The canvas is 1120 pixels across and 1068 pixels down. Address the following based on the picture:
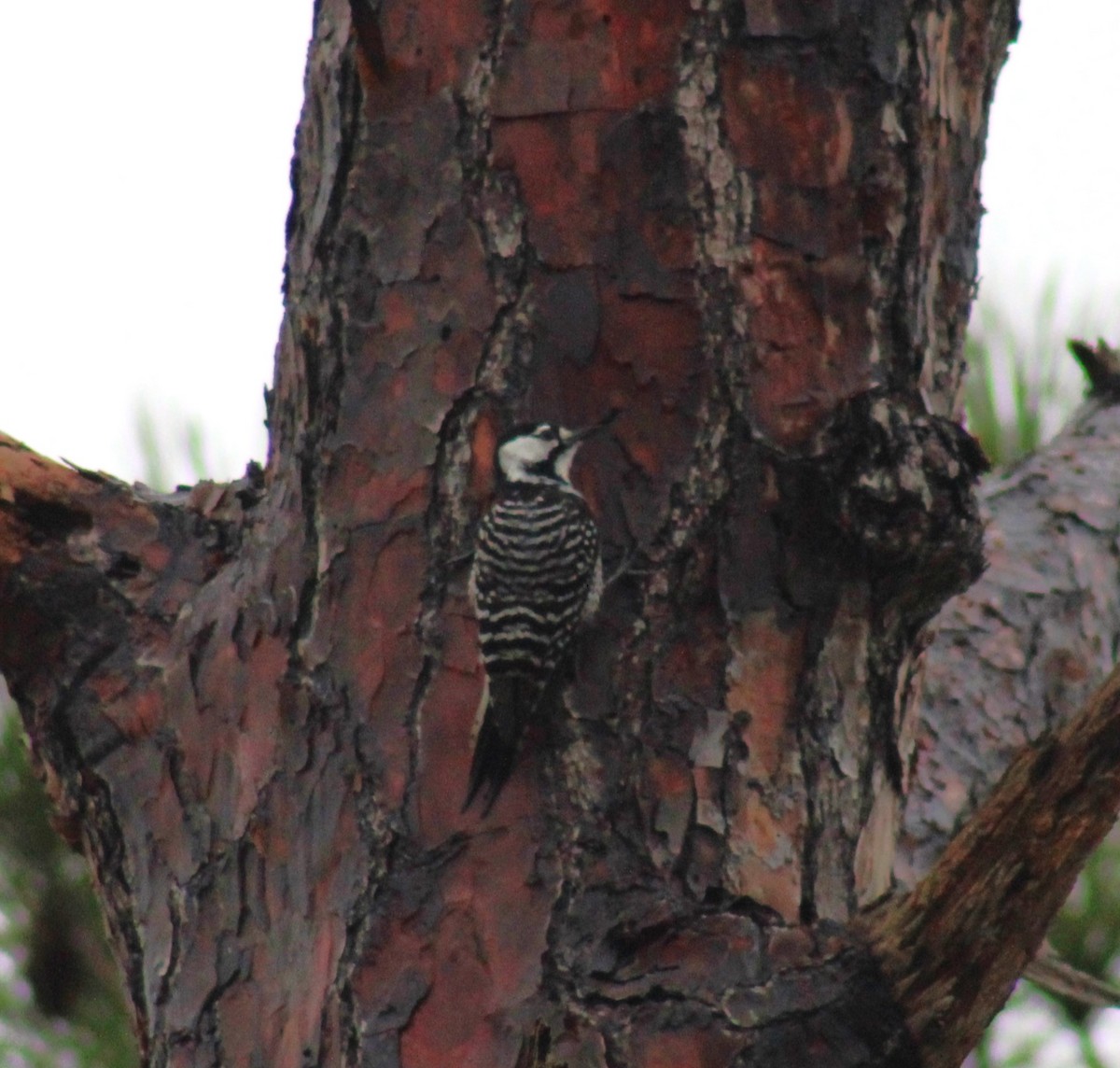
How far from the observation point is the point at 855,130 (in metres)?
2.22

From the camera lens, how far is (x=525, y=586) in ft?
7.77

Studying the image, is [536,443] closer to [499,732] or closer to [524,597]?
[524,597]

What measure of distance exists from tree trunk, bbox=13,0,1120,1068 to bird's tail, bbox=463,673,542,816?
0.9 inches

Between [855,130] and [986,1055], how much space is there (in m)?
2.06

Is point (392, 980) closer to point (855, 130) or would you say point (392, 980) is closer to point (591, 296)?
point (591, 296)

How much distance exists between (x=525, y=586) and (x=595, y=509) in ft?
0.63

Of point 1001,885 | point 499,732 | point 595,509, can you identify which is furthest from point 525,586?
point 1001,885

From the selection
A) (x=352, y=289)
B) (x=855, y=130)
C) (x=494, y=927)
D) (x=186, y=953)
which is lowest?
(x=186, y=953)

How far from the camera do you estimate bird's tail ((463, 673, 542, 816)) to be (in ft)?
6.68

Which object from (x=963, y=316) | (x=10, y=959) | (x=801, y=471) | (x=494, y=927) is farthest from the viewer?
(x=10, y=959)

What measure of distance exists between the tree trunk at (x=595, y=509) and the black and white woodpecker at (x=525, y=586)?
33 millimetres

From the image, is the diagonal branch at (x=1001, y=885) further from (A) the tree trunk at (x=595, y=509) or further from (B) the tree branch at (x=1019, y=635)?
(B) the tree branch at (x=1019, y=635)

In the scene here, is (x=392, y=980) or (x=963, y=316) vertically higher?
(x=963, y=316)

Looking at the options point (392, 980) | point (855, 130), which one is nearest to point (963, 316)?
point (855, 130)
